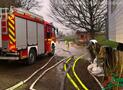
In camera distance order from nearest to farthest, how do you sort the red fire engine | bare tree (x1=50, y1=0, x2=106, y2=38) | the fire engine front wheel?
the red fire engine < the fire engine front wheel < bare tree (x1=50, y1=0, x2=106, y2=38)

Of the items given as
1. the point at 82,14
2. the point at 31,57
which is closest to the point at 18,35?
the point at 31,57

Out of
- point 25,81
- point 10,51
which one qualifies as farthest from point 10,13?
point 25,81

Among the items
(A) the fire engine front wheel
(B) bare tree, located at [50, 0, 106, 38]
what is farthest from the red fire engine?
(B) bare tree, located at [50, 0, 106, 38]

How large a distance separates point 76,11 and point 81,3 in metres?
1.61

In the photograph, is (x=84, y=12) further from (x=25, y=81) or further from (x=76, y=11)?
(x=25, y=81)

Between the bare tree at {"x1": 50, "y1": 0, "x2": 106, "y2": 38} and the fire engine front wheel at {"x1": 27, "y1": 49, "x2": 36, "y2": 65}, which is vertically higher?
the bare tree at {"x1": 50, "y1": 0, "x2": 106, "y2": 38}

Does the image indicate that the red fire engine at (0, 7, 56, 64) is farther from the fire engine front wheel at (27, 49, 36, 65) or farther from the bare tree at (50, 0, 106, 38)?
the bare tree at (50, 0, 106, 38)

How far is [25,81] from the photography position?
1148 centimetres

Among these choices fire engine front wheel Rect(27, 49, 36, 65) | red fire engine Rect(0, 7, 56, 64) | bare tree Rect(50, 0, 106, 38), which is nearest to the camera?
red fire engine Rect(0, 7, 56, 64)

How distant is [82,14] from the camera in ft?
158

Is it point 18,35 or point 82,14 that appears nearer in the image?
point 18,35

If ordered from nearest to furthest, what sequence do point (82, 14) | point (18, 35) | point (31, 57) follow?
point (18, 35) → point (31, 57) → point (82, 14)

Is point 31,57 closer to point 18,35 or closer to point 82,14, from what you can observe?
point 18,35

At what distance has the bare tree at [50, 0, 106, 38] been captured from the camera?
4741 cm
